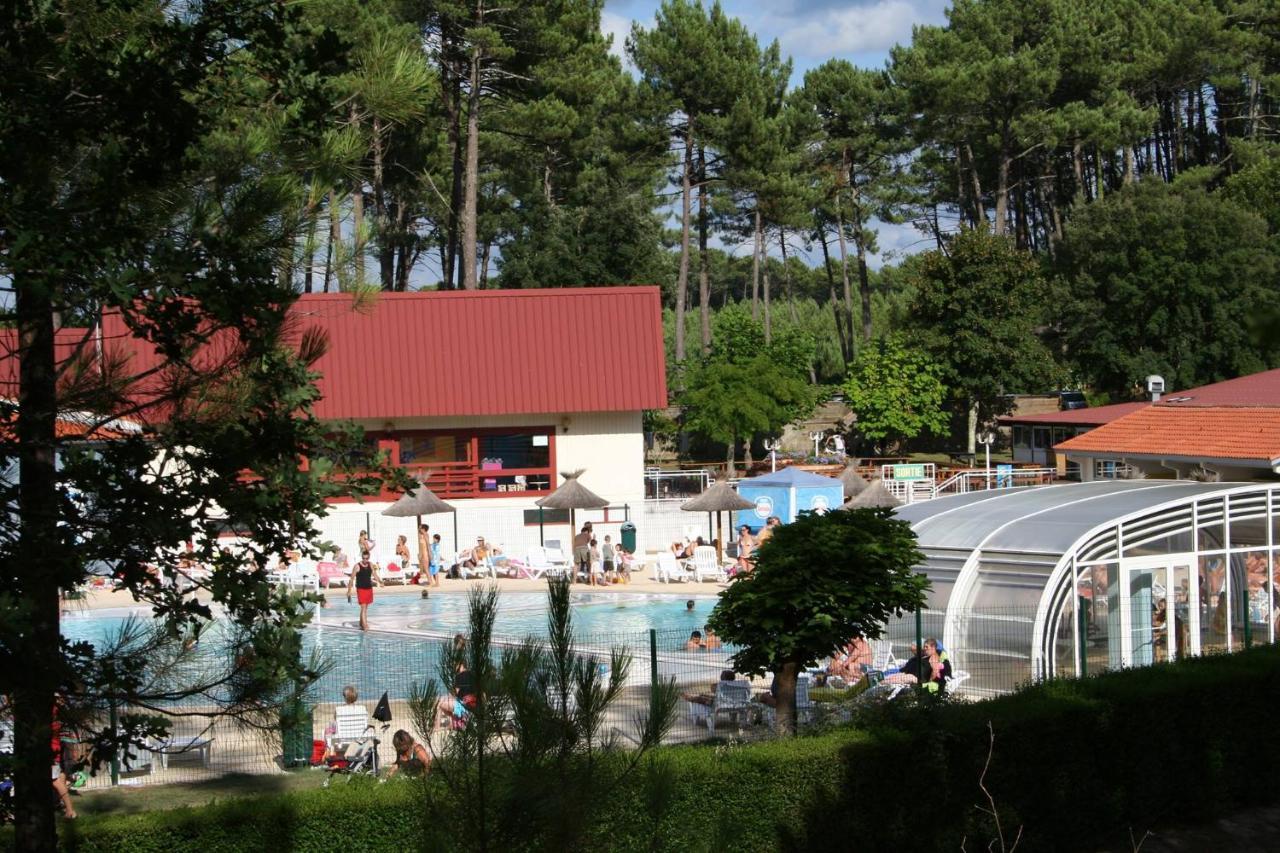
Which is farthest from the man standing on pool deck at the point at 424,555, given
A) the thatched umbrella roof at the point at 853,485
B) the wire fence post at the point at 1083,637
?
the wire fence post at the point at 1083,637

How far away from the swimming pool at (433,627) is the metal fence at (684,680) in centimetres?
2

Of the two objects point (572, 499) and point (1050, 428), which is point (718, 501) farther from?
point (1050, 428)

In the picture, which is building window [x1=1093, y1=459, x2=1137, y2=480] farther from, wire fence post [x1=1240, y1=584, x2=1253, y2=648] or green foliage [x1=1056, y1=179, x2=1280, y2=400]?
green foliage [x1=1056, y1=179, x2=1280, y2=400]

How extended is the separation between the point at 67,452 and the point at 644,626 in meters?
16.2

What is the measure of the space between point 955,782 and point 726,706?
338 centimetres

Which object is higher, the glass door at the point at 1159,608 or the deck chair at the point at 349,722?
the glass door at the point at 1159,608

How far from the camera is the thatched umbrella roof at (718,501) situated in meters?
25.5

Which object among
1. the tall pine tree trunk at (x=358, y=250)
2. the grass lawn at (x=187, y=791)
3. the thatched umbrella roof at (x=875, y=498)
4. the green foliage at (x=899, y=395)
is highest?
the green foliage at (x=899, y=395)

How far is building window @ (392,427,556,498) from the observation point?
30453mm

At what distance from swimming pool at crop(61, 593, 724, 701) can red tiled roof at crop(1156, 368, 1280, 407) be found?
31.1 feet

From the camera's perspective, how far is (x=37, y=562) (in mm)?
5000

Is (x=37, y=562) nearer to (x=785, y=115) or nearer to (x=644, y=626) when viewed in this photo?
(x=644, y=626)

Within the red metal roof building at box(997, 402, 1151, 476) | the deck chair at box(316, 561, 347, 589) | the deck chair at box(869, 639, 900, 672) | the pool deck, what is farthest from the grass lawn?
the red metal roof building at box(997, 402, 1151, 476)

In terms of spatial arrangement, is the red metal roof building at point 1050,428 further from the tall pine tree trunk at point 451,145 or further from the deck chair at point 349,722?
the deck chair at point 349,722
